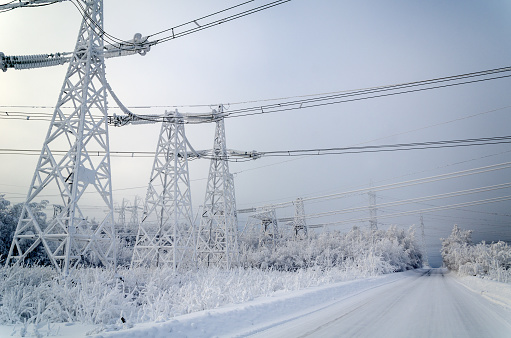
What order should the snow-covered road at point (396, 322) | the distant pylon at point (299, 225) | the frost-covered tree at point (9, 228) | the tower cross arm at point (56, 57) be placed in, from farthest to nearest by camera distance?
1. the distant pylon at point (299, 225)
2. the frost-covered tree at point (9, 228)
3. the tower cross arm at point (56, 57)
4. the snow-covered road at point (396, 322)

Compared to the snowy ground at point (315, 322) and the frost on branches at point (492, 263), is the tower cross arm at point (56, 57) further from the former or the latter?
the frost on branches at point (492, 263)

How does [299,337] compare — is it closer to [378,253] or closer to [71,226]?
[71,226]

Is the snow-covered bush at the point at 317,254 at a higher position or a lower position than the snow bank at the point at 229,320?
lower

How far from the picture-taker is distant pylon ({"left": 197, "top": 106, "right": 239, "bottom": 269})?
24.4 m

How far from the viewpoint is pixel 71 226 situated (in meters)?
10.4

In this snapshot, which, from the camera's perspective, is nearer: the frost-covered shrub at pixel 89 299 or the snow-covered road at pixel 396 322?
the frost-covered shrub at pixel 89 299

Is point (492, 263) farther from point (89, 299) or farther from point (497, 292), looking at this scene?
point (89, 299)

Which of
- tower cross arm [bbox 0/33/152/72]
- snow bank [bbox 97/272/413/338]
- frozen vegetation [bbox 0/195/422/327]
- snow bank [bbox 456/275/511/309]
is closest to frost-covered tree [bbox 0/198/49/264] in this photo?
frozen vegetation [bbox 0/195/422/327]

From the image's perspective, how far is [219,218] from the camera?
82.3 feet

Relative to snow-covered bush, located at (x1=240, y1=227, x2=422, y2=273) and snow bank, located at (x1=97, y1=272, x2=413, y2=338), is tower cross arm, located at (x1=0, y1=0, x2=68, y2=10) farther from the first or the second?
snow-covered bush, located at (x1=240, y1=227, x2=422, y2=273)

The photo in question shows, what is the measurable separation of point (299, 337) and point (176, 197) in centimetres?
1334

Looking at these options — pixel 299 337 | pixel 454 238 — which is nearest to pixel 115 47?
pixel 299 337

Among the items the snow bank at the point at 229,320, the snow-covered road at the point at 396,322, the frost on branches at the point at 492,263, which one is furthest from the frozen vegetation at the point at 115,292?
the frost on branches at the point at 492,263

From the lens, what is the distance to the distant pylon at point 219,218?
24406 millimetres
